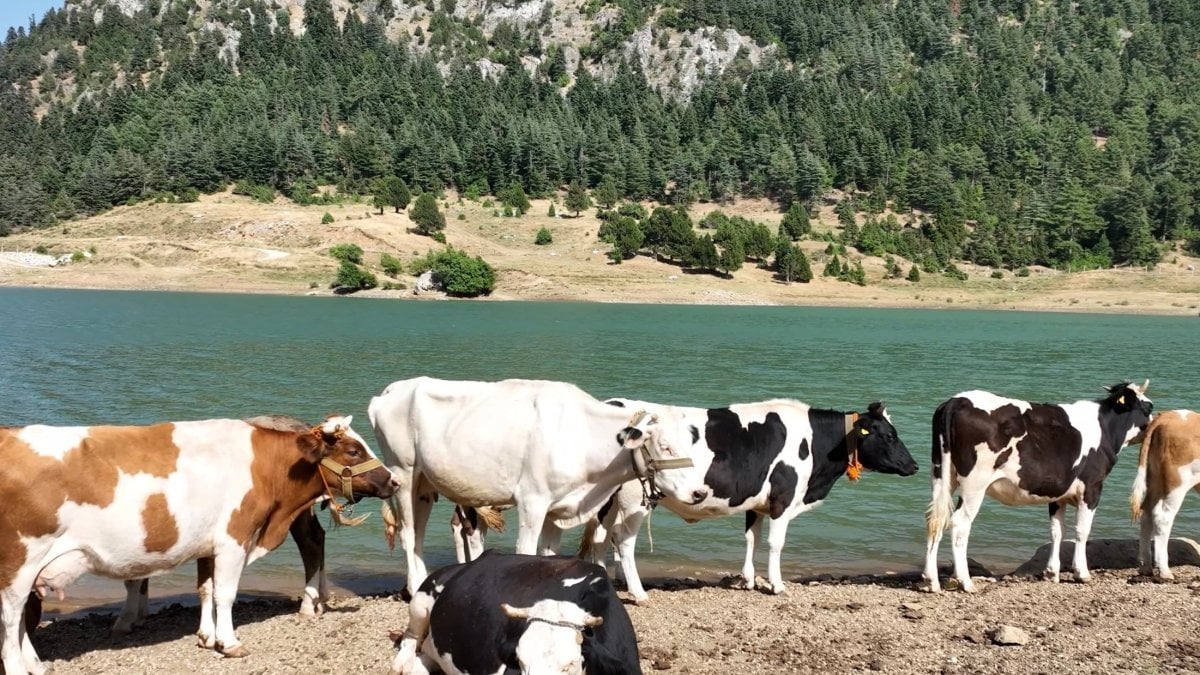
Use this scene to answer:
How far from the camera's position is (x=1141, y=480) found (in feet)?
39.5

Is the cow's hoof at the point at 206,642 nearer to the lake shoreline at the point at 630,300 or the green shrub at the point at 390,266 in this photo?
the lake shoreline at the point at 630,300

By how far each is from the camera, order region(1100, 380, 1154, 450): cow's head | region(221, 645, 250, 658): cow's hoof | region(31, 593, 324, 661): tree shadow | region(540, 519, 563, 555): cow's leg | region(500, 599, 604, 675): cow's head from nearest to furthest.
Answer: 1. region(500, 599, 604, 675): cow's head
2. region(221, 645, 250, 658): cow's hoof
3. region(31, 593, 324, 661): tree shadow
4. region(540, 519, 563, 555): cow's leg
5. region(1100, 380, 1154, 450): cow's head

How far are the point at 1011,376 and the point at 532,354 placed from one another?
21.3 m

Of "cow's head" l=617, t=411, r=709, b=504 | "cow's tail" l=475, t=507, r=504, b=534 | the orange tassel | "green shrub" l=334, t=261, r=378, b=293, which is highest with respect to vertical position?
"cow's head" l=617, t=411, r=709, b=504

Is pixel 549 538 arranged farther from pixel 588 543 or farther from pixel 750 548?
pixel 750 548

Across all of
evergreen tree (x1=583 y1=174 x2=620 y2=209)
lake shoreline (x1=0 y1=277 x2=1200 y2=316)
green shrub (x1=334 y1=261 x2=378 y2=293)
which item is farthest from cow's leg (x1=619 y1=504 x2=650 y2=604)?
evergreen tree (x1=583 y1=174 x2=620 y2=209)

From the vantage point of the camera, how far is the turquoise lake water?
47.1ft

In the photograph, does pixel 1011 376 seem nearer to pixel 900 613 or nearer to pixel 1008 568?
pixel 1008 568

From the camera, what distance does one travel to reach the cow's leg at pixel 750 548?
38.2ft

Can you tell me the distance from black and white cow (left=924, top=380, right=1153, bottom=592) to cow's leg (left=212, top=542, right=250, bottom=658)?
787 cm

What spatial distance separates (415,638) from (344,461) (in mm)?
2890

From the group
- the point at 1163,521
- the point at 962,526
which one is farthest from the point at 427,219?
the point at 1163,521

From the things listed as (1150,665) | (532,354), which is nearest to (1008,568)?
(1150,665)

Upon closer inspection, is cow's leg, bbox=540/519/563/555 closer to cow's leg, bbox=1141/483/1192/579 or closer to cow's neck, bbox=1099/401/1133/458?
cow's neck, bbox=1099/401/1133/458
